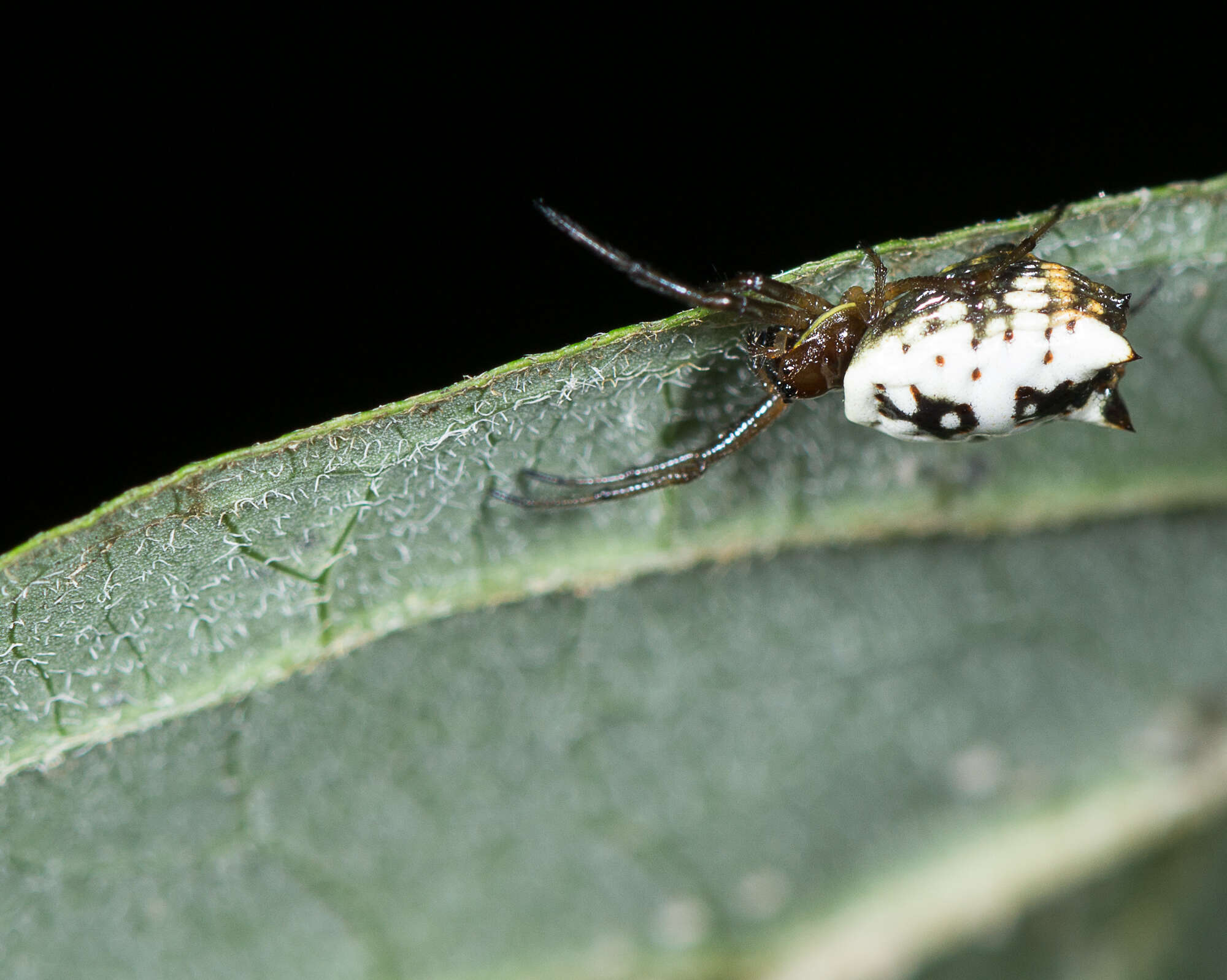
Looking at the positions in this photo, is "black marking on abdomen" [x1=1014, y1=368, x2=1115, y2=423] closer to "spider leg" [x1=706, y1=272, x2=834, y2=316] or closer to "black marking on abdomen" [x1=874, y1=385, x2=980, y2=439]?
"black marking on abdomen" [x1=874, y1=385, x2=980, y2=439]

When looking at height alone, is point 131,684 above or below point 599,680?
above

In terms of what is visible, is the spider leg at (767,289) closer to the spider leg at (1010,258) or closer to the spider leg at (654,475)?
the spider leg at (654,475)

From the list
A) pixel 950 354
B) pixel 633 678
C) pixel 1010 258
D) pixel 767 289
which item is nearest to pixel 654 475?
pixel 633 678

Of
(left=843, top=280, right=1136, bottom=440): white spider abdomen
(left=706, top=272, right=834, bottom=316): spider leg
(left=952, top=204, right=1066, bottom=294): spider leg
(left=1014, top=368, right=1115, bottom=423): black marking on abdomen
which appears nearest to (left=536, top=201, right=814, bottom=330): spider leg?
(left=706, top=272, right=834, bottom=316): spider leg

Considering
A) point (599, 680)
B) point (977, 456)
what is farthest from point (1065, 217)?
point (599, 680)

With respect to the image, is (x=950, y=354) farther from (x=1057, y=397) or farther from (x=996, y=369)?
(x=1057, y=397)

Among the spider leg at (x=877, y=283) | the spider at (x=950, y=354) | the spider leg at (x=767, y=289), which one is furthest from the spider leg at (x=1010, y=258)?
the spider leg at (x=767, y=289)

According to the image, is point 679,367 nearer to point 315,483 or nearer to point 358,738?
point 315,483
